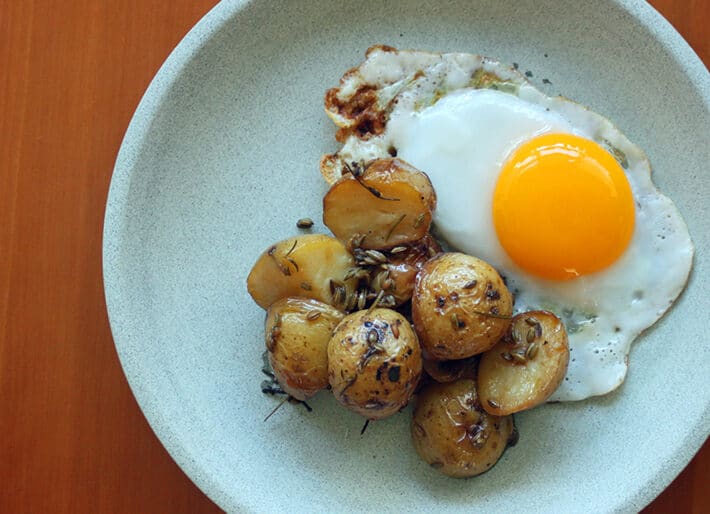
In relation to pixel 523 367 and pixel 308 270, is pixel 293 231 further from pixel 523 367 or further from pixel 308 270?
pixel 523 367

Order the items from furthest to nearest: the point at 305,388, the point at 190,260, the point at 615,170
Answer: the point at 190,260 < the point at 615,170 < the point at 305,388

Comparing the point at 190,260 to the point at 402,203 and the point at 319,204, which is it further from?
the point at 402,203

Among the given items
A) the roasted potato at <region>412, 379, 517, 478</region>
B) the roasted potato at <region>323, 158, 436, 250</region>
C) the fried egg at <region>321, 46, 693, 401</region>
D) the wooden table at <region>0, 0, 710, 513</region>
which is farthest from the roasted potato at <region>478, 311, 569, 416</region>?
the wooden table at <region>0, 0, 710, 513</region>

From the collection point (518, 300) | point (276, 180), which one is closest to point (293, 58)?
point (276, 180)

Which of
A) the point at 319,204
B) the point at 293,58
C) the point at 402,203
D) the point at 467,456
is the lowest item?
the point at 467,456

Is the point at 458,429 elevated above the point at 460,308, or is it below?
below

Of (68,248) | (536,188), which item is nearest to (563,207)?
(536,188)
